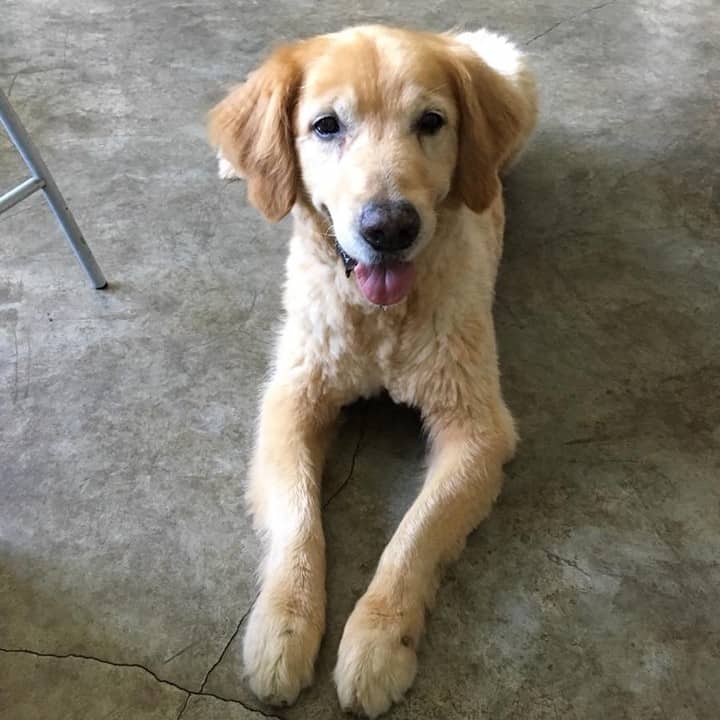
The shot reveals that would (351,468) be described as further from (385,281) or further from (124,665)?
(124,665)

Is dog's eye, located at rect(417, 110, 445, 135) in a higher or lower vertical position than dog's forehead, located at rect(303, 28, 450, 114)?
lower

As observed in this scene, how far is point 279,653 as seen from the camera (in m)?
1.92

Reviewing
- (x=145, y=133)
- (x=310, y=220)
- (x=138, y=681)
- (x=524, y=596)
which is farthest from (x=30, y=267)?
(x=524, y=596)

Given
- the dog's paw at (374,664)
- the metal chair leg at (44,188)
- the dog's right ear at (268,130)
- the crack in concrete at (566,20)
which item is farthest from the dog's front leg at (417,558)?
the crack in concrete at (566,20)

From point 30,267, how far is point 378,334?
4.96ft

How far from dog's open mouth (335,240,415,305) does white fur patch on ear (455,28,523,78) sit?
1326 millimetres

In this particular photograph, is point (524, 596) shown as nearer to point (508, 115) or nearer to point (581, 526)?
point (581, 526)

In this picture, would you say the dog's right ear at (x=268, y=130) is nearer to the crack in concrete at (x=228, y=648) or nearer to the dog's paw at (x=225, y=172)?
the crack in concrete at (x=228, y=648)

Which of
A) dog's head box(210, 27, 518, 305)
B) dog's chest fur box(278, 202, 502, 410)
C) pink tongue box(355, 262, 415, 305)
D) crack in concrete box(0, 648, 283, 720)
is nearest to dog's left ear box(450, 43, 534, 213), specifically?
dog's head box(210, 27, 518, 305)

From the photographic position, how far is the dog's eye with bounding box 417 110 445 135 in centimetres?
205

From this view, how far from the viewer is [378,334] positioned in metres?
2.28

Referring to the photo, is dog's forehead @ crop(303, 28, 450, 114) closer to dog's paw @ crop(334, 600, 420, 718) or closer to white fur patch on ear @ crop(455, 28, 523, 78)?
white fur patch on ear @ crop(455, 28, 523, 78)

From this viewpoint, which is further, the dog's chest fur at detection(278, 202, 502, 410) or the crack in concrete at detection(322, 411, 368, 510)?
the crack in concrete at detection(322, 411, 368, 510)

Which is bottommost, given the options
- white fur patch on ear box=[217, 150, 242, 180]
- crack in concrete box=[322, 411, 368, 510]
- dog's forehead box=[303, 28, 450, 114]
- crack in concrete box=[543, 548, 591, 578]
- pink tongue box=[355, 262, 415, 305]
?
crack in concrete box=[543, 548, 591, 578]
